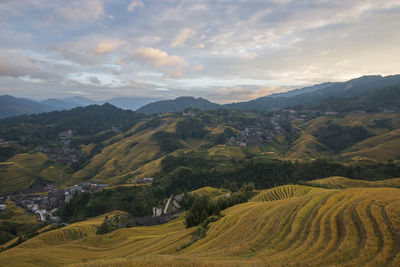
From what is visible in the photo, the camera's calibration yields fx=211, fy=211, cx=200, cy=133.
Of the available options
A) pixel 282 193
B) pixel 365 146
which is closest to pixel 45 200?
pixel 282 193

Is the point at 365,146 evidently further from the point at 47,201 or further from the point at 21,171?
the point at 21,171

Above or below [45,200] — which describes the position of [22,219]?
above

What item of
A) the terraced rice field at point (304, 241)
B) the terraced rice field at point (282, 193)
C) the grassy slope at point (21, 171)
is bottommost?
the grassy slope at point (21, 171)

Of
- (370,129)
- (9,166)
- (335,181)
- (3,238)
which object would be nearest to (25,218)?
(3,238)

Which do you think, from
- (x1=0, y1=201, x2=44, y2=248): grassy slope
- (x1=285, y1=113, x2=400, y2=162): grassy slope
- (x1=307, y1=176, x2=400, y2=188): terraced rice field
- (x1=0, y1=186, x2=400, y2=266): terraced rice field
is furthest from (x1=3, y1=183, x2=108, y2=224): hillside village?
(x1=285, y1=113, x2=400, y2=162): grassy slope

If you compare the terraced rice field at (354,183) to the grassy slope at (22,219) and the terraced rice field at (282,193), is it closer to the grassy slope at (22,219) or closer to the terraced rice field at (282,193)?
the terraced rice field at (282,193)

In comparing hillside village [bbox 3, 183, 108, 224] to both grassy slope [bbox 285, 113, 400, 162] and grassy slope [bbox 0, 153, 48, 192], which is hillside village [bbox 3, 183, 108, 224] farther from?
grassy slope [bbox 285, 113, 400, 162]

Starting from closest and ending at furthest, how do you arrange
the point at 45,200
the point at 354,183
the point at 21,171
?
the point at 354,183
the point at 45,200
the point at 21,171

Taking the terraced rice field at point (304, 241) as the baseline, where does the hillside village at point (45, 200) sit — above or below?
below

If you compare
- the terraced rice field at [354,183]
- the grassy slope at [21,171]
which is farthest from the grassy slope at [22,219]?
the terraced rice field at [354,183]

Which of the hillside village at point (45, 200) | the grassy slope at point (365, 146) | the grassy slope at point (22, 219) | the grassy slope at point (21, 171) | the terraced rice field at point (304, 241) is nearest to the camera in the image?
the terraced rice field at point (304, 241)

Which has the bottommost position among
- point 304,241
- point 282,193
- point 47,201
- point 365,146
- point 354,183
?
point 47,201
